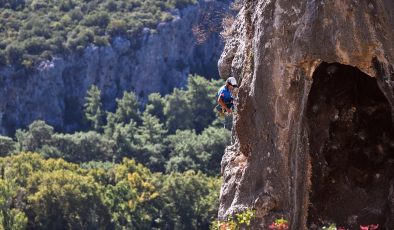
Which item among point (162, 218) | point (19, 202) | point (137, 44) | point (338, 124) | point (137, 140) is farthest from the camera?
point (137, 44)

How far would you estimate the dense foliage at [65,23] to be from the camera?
10229cm

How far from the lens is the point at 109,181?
212 feet

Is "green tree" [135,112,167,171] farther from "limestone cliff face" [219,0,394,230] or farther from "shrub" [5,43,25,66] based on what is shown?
"limestone cliff face" [219,0,394,230]

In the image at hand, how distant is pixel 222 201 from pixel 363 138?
7.21 feet

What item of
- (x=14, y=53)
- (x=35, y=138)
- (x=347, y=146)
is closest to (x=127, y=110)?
(x=14, y=53)

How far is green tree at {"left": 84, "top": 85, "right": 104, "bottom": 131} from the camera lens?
3730 inches

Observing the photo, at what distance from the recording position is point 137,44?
360 ft

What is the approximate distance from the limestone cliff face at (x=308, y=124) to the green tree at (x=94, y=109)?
79600 mm

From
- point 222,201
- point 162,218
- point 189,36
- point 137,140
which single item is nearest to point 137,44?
point 189,36

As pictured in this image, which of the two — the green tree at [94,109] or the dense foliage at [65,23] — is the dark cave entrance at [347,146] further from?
the dense foliage at [65,23]

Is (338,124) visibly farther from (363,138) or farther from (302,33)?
(302,33)

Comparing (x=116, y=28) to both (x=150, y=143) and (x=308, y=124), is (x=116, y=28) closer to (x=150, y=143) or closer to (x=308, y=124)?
(x=150, y=143)

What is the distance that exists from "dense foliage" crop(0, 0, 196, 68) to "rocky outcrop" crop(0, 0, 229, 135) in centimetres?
98

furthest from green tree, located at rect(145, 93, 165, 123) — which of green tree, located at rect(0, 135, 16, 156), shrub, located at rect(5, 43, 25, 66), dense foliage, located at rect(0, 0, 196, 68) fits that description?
green tree, located at rect(0, 135, 16, 156)
